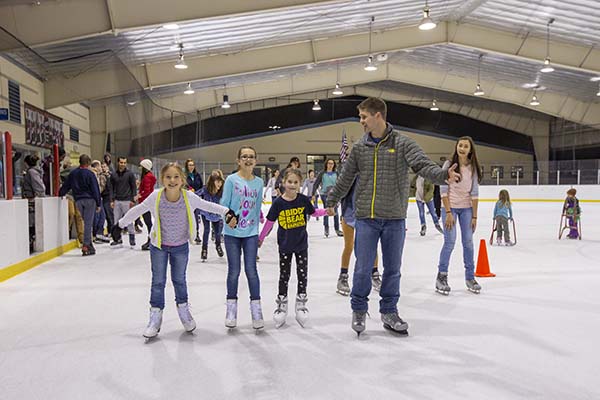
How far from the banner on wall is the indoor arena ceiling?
34cm

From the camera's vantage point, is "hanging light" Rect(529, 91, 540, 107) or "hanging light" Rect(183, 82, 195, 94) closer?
"hanging light" Rect(183, 82, 195, 94)

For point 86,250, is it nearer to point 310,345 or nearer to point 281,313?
point 281,313

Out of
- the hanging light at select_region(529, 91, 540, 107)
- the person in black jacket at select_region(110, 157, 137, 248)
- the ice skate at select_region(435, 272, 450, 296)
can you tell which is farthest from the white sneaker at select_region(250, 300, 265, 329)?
the hanging light at select_region(529, 91, 540, 107)

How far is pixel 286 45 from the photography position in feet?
45.4

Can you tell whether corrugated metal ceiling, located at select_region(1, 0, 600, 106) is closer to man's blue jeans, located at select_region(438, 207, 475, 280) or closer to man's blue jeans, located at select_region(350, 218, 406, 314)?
man's blue jeans, located at select_region(438, 207, 475, 280)

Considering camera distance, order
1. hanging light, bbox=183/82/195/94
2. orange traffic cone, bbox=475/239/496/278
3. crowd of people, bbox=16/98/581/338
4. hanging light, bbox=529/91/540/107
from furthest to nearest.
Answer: hanging light, bbox=529/91/540/107, hanging light, bbox=183/82/195/94, orange traffic cone, bbox=475/239/496/278, crowd of people, bbox=16/98/581/338

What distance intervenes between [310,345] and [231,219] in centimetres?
89

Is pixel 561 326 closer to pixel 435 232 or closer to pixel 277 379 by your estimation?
pixel 277 379

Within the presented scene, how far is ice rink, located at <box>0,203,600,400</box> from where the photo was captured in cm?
232

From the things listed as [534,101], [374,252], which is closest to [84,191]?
[374,252]

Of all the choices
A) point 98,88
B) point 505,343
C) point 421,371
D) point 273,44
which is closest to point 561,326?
point 505,343

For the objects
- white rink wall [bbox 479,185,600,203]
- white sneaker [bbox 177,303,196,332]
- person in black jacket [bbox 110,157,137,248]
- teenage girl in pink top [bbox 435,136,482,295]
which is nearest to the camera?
white sneaker [bbox 177,303,196,332]

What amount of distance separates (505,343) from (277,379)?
56.8 inches

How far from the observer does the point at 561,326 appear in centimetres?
327
